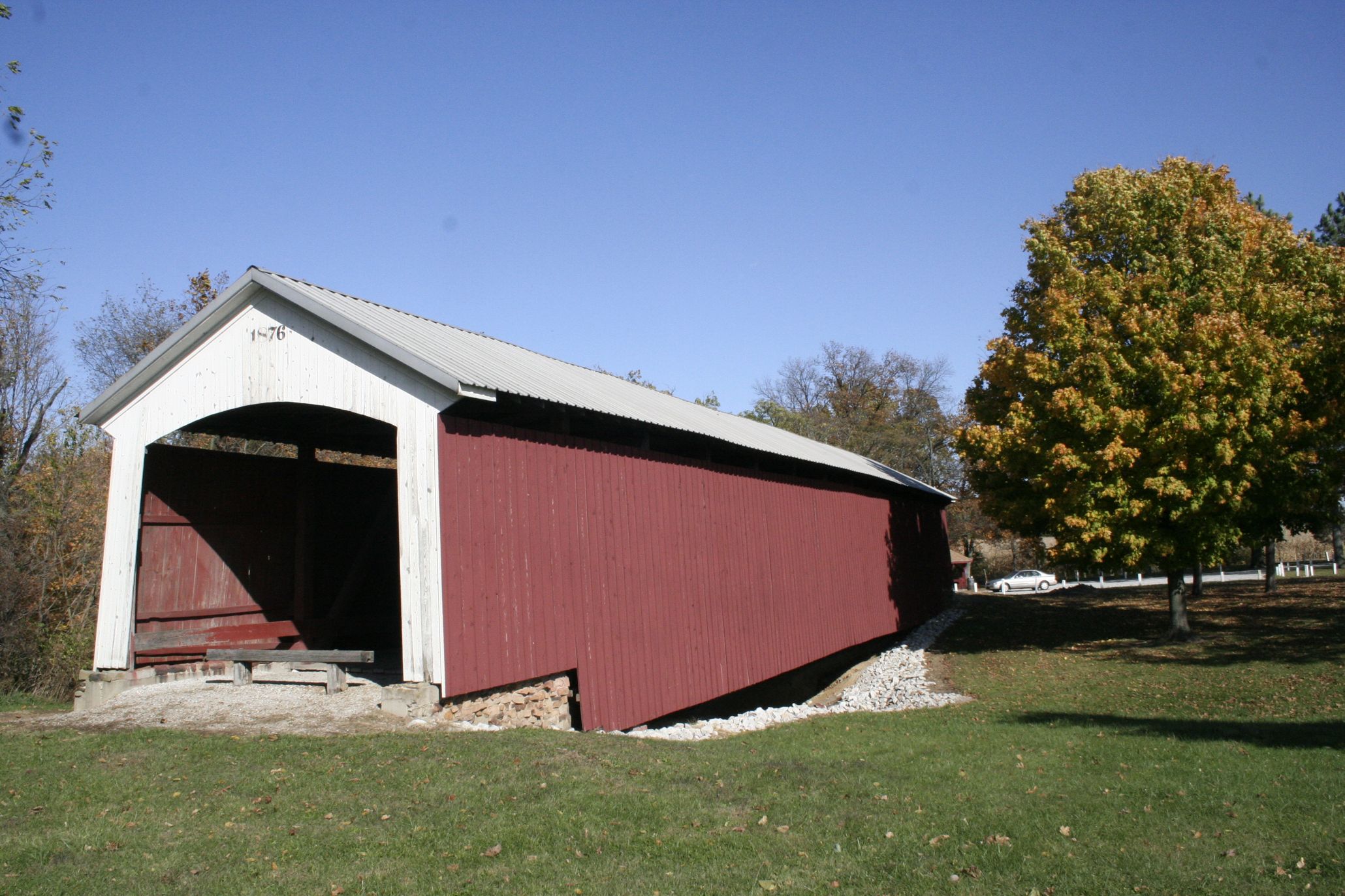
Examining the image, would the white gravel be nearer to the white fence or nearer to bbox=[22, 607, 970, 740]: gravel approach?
bbox=[22, 607, 970, 740]: gravel approach

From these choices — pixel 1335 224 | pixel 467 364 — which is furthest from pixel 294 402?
pixel 1335 224

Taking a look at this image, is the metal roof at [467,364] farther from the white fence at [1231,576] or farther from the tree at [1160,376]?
the white fence at [1231,576]

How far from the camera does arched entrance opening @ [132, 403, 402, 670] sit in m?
12.0

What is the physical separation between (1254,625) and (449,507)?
2003cm

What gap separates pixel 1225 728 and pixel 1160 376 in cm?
745

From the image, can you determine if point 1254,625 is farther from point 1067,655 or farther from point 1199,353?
point 1199,353

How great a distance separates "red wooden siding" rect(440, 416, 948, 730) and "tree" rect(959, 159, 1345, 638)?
4686 millimetres

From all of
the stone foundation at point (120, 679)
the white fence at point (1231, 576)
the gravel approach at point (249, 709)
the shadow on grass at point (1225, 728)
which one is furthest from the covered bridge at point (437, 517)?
the white fence at point (1231, 576)

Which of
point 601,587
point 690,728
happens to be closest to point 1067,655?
point 690,728

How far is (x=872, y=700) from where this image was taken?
1653 centimetres

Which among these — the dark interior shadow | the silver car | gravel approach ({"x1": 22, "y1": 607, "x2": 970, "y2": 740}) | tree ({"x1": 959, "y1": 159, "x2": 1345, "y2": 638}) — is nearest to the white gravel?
gravel approach ({"x1": 22, "y1": 607, "x2": 970, "y2": 740})

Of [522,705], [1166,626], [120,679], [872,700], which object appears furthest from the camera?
[1166,626]

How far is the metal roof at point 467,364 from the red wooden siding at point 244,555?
1697mm

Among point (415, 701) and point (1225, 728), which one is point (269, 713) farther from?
point (1225, 728)
